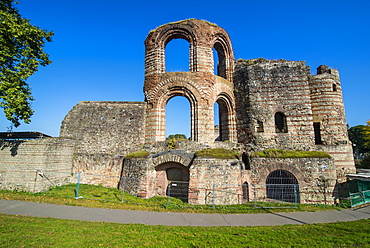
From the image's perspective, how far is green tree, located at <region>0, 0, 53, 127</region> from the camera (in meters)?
10.9

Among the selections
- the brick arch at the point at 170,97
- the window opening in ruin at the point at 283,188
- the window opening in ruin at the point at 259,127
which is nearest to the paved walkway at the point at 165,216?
the window opening in ruin at the point at 283,188

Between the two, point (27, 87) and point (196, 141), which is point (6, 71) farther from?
point (196, 141)

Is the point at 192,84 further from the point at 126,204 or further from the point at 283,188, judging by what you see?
the point at 283,188

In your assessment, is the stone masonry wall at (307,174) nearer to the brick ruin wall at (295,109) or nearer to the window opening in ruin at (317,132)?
the brick ruin wall at (295,109)

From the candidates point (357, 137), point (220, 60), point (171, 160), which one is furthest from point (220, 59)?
point (357, 137)

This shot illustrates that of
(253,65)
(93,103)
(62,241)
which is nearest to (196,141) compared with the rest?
(253,65)

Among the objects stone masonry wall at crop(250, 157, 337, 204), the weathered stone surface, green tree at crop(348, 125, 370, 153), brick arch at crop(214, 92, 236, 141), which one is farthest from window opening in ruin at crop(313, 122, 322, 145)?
green tree at crop(348, 125, 370, 153)

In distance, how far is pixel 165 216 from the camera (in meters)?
8.93

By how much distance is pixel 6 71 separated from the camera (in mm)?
11250

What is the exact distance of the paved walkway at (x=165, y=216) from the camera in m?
8.23

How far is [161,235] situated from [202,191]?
543 centimetres

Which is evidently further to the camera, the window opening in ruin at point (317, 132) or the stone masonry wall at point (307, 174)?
the window opening in ruin at point (317, 132)

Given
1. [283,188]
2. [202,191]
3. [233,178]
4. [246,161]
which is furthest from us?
[246,161]

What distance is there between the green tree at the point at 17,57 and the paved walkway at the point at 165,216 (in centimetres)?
469
